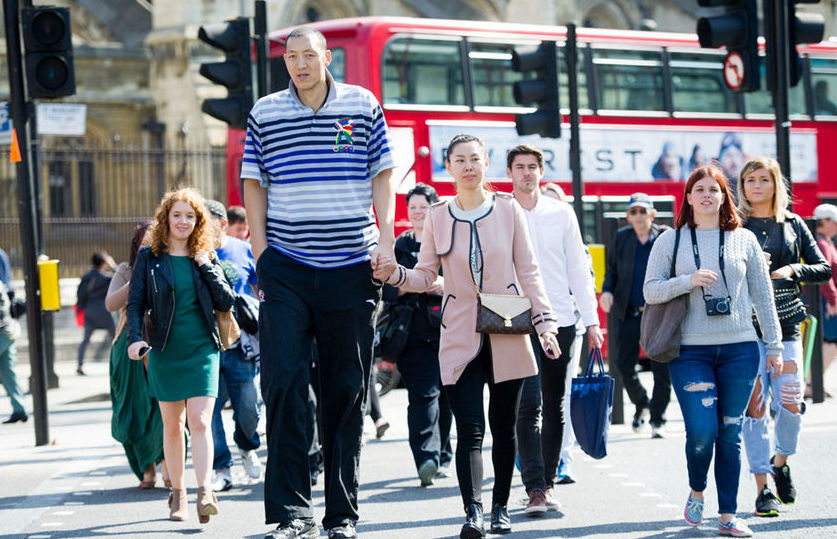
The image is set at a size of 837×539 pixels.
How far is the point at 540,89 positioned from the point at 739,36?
1.85 meters

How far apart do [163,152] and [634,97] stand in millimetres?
8322

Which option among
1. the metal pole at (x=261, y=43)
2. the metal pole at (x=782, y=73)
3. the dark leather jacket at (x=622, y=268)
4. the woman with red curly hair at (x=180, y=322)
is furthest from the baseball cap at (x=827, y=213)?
the woman with red curly hair at (x=180, y=322)

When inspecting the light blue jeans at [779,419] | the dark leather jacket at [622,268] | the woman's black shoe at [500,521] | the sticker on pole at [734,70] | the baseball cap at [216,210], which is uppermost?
the sticker on pole at [734,70]

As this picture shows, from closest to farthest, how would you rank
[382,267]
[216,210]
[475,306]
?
[382,267] → [475,306] → [216,210]

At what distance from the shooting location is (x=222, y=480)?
8.22 m

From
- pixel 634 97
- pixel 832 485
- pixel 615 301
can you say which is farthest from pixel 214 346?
pixel 634 97

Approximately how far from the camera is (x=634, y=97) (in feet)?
56.5

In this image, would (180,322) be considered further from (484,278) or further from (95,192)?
(95,192)

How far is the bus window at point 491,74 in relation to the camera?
1622 cm

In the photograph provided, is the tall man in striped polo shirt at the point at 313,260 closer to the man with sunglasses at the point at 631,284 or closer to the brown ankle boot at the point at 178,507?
the brown ankle boot at the point at 178,507

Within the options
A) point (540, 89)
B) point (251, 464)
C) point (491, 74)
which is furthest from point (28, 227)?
point (491, 74)

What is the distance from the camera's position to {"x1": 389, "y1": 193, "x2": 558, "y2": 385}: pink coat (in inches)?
242

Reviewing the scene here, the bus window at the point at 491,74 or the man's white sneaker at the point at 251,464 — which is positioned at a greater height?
the bus window at the point at 491,74

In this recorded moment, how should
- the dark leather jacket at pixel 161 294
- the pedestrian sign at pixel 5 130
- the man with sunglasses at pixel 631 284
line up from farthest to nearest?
the pedestrian sign at pixel 5 130 → the man with sunglasses at pixel 631 284 → the dark leather jacket at pixel 161 294
